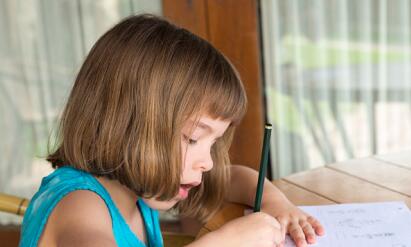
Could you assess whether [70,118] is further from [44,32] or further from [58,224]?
[44,32]

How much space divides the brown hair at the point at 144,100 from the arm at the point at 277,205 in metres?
0.19

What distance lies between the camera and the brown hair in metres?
0.92

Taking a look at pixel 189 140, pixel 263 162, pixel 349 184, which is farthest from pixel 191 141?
pixel 349 184

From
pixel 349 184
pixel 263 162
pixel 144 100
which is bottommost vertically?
pixel 349 184

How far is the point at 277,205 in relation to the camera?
106 centimetres

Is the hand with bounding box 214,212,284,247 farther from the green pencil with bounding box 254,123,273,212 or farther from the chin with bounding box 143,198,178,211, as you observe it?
the chin with bounding box 143,198,178,211

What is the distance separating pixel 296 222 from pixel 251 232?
12cm

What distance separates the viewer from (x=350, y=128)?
85.7 inches

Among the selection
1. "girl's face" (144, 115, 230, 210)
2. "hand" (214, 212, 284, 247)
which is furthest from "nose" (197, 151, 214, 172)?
"hand" (214, 212, 284, 247)

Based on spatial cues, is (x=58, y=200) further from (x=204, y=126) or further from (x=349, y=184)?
(x=349, y=184)

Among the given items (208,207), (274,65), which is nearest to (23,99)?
(274,65)

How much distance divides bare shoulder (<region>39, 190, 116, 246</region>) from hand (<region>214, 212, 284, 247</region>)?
17cm

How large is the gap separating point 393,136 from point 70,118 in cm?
149

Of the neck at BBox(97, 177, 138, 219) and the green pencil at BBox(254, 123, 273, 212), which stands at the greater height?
the green pencil at BBox(254, 123, 273, 212)
